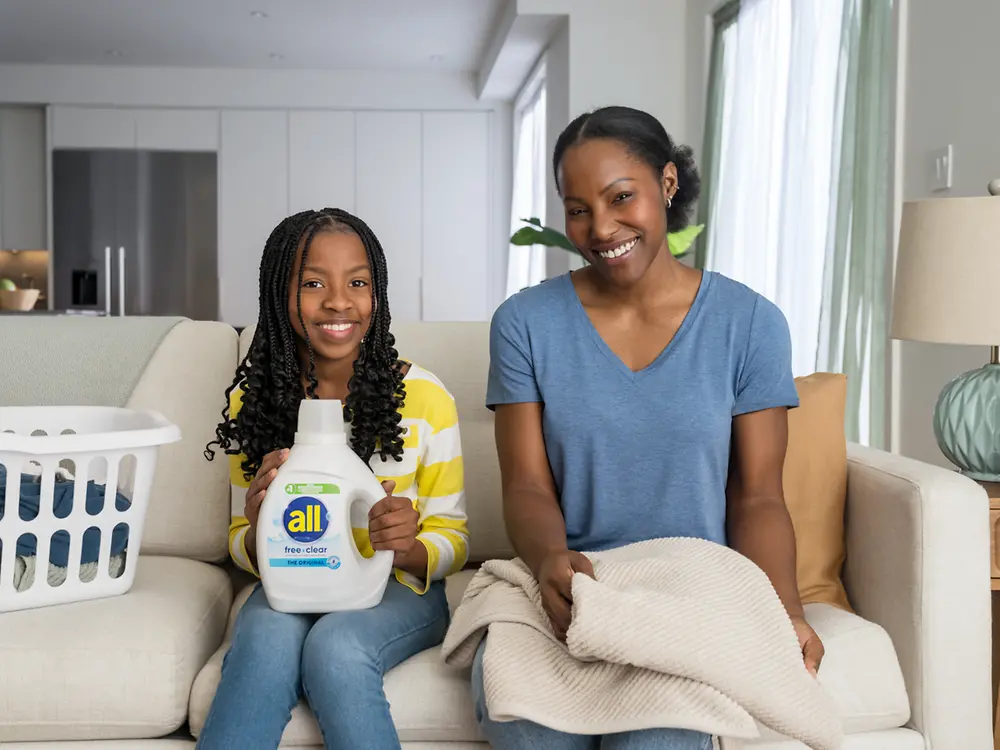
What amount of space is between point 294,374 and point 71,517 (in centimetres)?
38

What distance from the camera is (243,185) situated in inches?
300

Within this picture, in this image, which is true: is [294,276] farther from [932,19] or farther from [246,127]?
[246,127]

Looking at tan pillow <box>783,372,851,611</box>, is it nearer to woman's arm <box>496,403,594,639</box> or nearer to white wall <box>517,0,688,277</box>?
woman's arm <box>496,403,594,639</box>

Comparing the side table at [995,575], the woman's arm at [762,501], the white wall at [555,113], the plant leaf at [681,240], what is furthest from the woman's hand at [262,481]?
the white wall at [555,113]

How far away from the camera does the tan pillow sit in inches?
63.8

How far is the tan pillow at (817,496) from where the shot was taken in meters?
1.62

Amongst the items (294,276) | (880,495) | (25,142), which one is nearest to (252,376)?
(294,276)

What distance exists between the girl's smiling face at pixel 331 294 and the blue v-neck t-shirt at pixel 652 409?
0.88ft

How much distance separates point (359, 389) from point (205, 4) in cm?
495

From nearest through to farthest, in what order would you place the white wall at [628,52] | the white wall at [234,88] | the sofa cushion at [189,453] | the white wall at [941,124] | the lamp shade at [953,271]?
the lamp shade at [953,271]
the sofa cushion at [189,453]
the white wall at [941,124]
the white wall at [628,52]
the white wall at [234,88]

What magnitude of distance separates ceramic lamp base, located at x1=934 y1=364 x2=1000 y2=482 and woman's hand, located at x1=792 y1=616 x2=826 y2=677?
64 cm

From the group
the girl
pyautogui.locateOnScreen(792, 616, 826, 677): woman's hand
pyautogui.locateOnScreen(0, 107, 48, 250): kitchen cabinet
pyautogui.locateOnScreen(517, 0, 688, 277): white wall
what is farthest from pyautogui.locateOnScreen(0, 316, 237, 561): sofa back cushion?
pyautogui.locateOnScreen(0, 107, 48, 250): kitchen cabinet

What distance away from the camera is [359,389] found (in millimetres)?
1592

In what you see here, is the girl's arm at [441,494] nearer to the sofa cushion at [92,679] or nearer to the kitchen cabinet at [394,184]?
the sofa cushion at [92,679]
